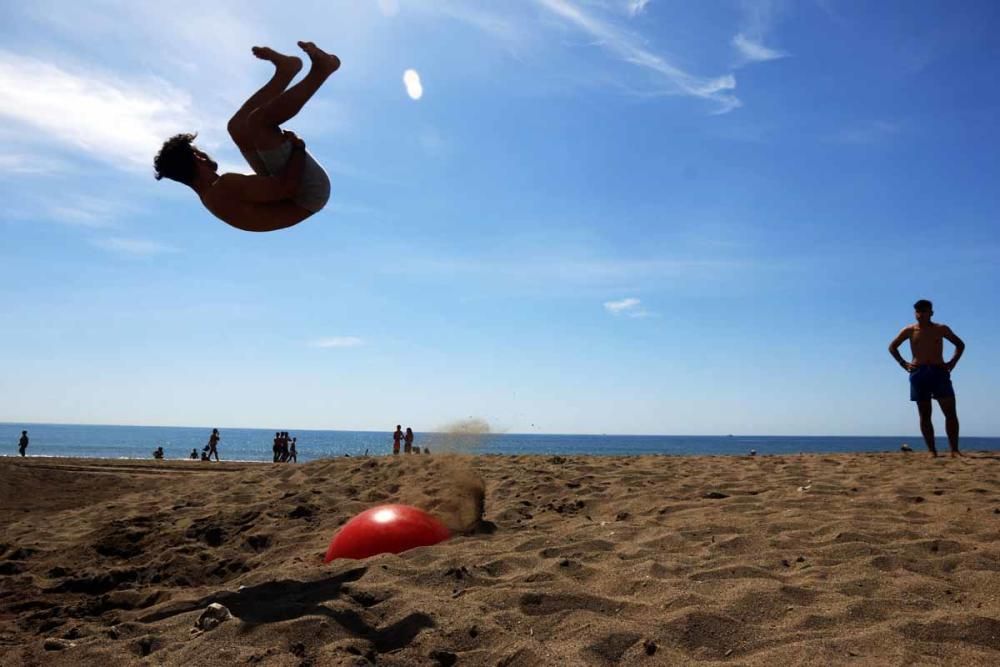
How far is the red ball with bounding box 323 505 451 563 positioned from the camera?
4.57 m

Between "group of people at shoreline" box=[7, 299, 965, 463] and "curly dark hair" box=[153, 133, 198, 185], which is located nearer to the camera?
"curly dark hair" box=[153, 133, 198, 185]

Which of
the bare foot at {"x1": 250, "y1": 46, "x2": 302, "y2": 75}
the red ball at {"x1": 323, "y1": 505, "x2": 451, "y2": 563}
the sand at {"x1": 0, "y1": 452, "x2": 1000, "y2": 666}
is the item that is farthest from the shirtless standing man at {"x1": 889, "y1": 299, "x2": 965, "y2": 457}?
the bare foot at {"x1": 250, "y1": 46, "x2": 302, "y2": 75}

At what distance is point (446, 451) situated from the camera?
6.82 metres

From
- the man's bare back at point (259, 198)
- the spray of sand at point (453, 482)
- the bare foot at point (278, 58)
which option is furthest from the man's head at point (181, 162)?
the spray of sand at point (453, 482)

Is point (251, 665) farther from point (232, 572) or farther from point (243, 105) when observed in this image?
point (243, 105)

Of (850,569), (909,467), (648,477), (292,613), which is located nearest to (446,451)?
(648,477)

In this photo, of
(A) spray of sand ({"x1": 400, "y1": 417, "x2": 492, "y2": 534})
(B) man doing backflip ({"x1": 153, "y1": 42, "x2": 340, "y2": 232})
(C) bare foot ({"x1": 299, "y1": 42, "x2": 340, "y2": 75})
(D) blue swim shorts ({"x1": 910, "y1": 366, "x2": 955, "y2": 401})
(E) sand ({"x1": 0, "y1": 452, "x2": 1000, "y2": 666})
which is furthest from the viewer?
(D) blue swim shorts ({"x1": 910, "y1": 366, "x2": 955, "y2": 401})

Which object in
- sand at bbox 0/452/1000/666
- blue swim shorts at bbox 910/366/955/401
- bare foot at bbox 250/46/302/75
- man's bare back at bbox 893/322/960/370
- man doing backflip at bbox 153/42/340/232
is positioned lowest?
sand at bbox 0/452/1000/666

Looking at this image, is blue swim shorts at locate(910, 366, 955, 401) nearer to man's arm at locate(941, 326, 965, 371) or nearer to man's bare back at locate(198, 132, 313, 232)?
man's arm at locate(941, 326, 965, 371)

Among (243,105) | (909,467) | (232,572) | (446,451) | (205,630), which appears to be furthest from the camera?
(909,467)

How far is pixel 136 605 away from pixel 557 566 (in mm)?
2905

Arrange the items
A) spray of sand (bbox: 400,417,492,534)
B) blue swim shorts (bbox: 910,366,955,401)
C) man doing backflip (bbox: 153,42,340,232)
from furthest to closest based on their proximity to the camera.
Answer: blue swim shorts (bbox: 910,366,955,401) → spray of sand (bbox: 400,417,492,534) → man doing backflip (bbox: 153,42,340,232)

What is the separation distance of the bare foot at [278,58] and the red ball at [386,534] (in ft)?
10.4

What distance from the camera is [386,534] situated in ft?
15.2
